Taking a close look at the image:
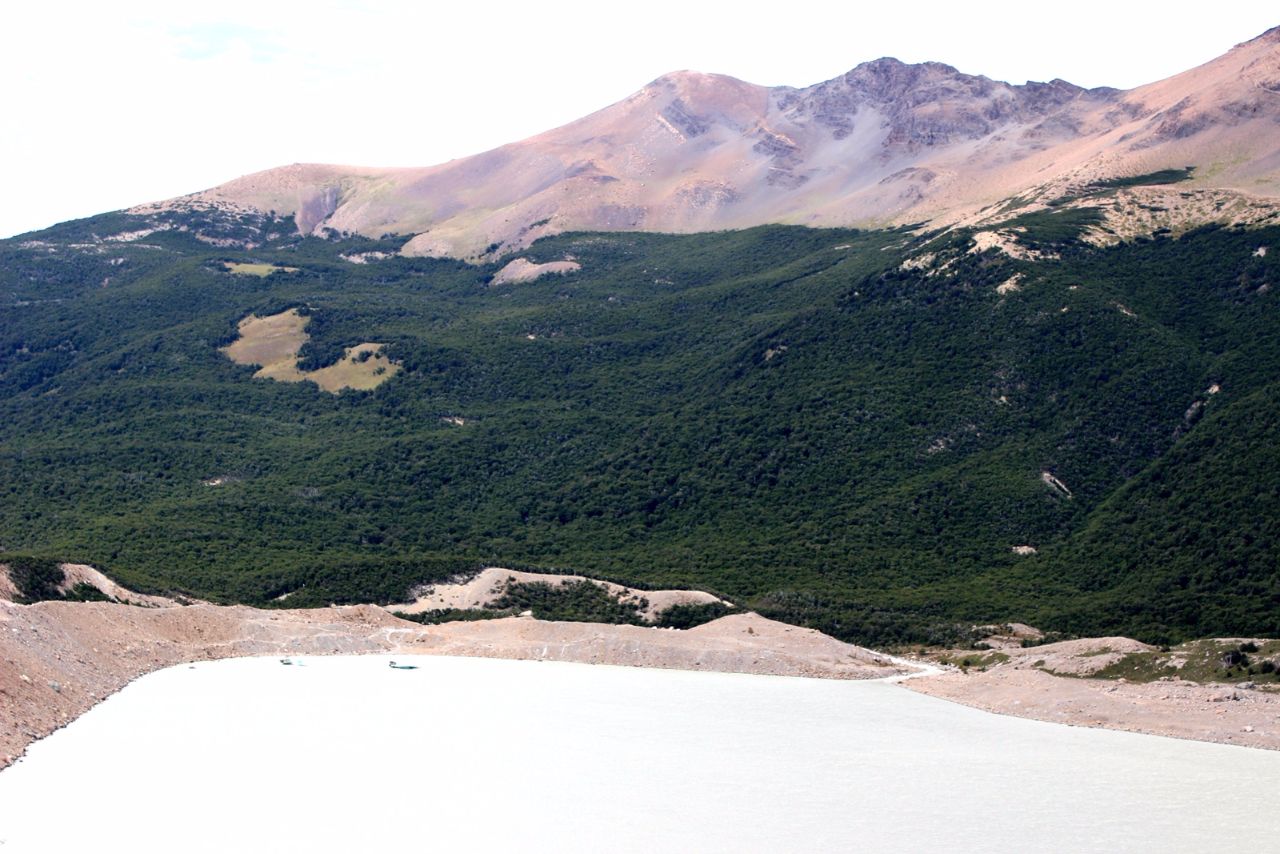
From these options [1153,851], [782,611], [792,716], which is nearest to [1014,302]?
[782,611]

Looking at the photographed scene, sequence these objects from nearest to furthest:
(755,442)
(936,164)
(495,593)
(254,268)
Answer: (495,593)
(755,442)
(936,164)
(254,268)

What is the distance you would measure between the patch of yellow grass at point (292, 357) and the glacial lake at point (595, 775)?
72699 mm

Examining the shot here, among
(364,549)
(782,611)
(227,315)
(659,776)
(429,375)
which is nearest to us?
(659,776)

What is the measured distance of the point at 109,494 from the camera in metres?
102

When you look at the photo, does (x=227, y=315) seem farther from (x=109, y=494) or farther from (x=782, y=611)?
(x=782, y=611)

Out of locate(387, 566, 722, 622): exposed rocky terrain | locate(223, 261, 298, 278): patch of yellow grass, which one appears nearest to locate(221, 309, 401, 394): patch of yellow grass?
locate(223, 261, 298, 278): patch of yellow grass

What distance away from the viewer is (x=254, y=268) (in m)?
170

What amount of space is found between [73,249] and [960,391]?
12209 cm

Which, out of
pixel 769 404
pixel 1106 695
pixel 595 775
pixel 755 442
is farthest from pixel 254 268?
pixel 595 775

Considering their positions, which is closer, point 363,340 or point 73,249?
point 363,340

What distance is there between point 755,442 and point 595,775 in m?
58.7

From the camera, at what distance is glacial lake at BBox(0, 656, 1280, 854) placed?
37438 mm

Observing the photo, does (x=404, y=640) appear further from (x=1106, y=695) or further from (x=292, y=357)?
(x=292, y=357)

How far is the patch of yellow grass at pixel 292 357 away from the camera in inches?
5182
